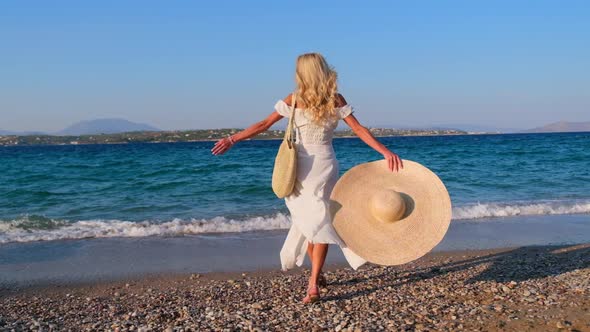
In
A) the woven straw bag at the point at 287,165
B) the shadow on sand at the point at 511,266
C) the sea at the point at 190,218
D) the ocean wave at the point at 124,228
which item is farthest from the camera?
the ocean wave at the point at 124,228

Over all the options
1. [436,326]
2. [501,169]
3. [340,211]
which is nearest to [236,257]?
[340,211]

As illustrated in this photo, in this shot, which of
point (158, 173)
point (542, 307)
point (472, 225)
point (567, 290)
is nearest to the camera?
point (542, 307)

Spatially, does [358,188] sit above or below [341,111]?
below

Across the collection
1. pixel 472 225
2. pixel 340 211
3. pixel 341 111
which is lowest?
pixel 472 225

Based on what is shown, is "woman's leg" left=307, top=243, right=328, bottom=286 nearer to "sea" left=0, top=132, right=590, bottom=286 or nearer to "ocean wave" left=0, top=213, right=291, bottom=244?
"sea" left=0, top=132, right=590, bottom=286

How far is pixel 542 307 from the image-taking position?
14.5ft

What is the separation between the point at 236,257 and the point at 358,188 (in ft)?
11.4

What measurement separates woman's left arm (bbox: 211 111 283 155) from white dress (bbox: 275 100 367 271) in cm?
10

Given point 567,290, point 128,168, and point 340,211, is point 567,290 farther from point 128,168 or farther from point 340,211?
point 128,168

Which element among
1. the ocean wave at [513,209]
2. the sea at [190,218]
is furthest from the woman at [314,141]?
the ocean wave at [513,209]

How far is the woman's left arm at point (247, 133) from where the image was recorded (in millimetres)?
4531

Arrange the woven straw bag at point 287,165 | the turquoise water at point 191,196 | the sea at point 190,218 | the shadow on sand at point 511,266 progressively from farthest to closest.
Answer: the turquoise water at point 191,196
the sea at point 190,218
the shadow on sand at point 511,266
the woven straw bag at point 287,165

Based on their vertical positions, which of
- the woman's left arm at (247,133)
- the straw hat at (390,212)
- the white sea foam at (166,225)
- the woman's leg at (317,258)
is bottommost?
the white sea foam at (166,225)

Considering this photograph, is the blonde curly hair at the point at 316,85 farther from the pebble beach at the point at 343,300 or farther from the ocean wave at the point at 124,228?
the ocean wave at the point at 124,228
